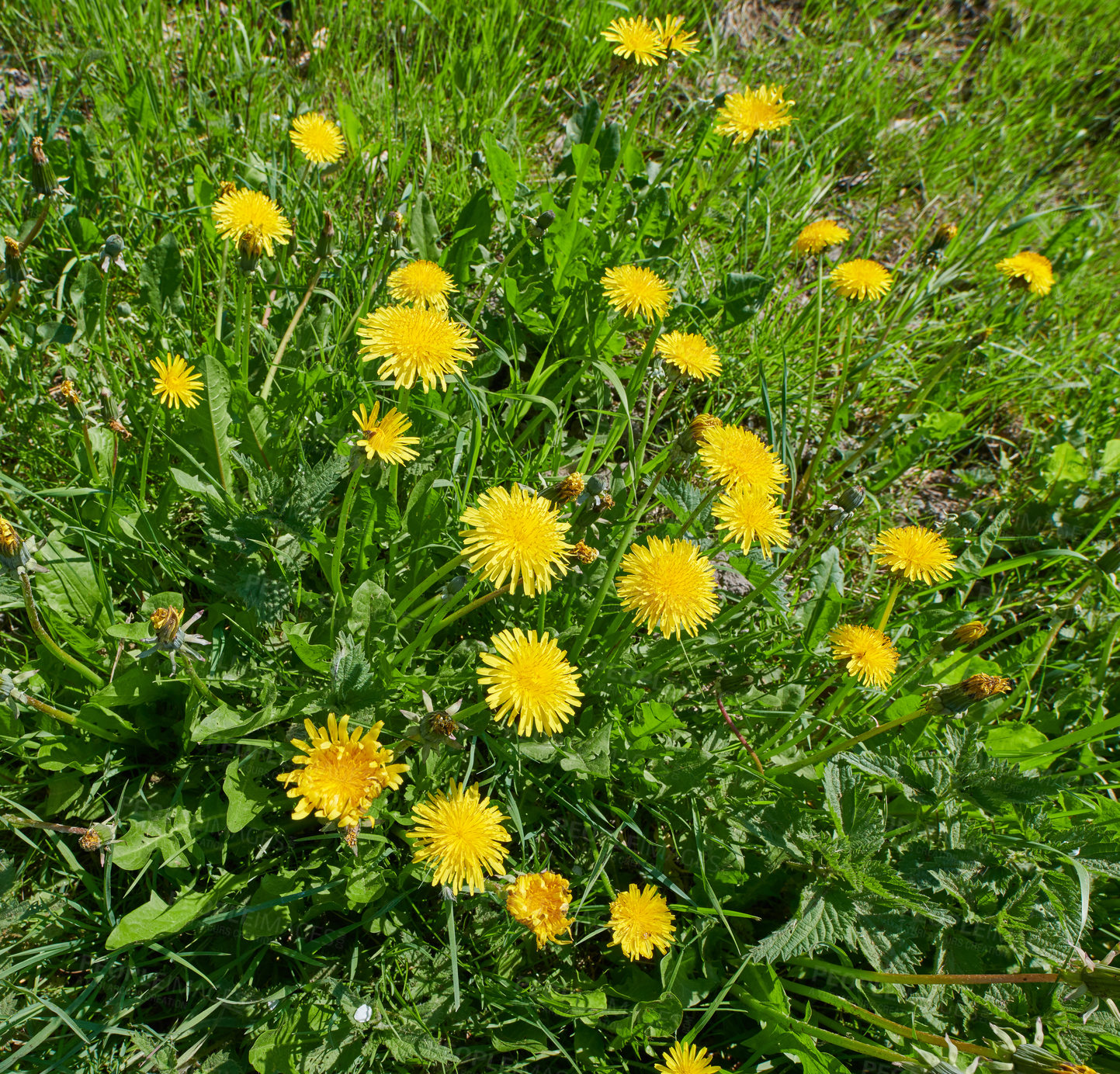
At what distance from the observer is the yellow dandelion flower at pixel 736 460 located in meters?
1.73

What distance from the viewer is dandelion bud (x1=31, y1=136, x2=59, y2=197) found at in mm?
1687

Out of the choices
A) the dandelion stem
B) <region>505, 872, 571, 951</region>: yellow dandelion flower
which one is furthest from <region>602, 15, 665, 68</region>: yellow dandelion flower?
<region>505, 872, 571, 951</region>: yellow dandelion flower

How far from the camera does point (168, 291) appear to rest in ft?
6.82

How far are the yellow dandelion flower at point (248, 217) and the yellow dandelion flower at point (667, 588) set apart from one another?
1.14 meters

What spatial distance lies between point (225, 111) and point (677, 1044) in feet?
9.77

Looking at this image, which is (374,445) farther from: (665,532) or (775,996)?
(775,996)

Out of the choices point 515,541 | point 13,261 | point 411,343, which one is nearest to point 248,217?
point 13,261

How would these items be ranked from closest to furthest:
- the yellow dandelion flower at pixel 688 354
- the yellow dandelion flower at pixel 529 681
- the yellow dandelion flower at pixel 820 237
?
1. the yellow dandelion flower at pixel 529 681
2. the yellow dandelion flower at pixel 688 354
3. the yellow dandelion flower at pixel 820 237

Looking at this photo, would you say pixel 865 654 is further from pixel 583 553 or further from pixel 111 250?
pixel 111 250

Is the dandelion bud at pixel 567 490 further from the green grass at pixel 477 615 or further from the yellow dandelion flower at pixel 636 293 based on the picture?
the yellow dandelion flower at pixel 636 293

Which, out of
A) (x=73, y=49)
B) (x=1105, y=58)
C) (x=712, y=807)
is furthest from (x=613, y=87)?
(x=1105, y=58)

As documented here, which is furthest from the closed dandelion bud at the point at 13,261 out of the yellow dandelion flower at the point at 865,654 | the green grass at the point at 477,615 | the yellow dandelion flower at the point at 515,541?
the yellow dandelion flower at the point at 865,654

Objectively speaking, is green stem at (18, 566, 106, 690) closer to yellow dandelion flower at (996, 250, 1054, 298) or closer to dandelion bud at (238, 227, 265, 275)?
dandelion bud at (238, 227, 265, 275)

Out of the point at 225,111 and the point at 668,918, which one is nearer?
the point at 668,918
